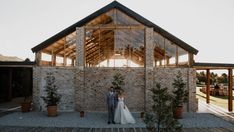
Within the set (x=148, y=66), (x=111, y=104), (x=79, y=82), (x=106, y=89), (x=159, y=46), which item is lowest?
(x=111, y=104)

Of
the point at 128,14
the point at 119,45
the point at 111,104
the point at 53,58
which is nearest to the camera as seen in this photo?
the point at 111,104

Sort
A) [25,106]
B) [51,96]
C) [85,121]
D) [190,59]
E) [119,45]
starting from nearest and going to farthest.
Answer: [85,121]
[51,96]
[25,106]
[190,59]
[119,45]

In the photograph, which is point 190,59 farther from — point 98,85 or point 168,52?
point 98,85

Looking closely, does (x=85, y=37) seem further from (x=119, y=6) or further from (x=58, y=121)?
(x=58, y=121)

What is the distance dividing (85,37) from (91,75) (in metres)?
2.49

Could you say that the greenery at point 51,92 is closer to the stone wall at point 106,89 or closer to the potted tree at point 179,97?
the stone wall at point 106,89

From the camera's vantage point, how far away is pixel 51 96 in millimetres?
13234

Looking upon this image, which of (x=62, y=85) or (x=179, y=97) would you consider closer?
(x=179, y=97)

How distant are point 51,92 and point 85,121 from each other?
10.5 ft

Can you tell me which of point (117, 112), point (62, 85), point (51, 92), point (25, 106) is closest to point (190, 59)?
point (117, 112)

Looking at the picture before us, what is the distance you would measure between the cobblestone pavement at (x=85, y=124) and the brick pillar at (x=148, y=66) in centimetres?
139

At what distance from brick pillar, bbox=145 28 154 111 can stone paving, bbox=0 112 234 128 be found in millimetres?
1229

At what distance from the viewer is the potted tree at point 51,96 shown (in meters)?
12.8

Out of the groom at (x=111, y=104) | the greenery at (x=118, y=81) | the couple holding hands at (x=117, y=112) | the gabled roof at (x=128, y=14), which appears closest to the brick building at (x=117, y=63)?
the gabled roof at (x=128, y=14)
